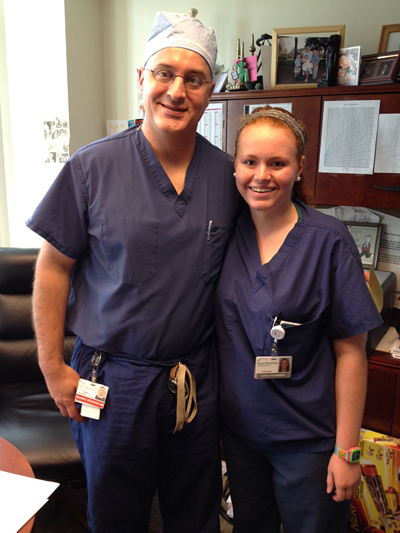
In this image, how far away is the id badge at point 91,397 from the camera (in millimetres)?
1091

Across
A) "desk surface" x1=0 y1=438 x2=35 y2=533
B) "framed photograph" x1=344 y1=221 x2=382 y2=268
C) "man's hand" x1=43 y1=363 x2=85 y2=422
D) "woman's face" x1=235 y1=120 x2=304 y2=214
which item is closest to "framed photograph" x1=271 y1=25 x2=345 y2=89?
"framed photograph" x1=344 y1=221 x2=382 y2=268

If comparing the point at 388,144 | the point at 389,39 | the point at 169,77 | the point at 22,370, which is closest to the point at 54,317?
the point at 169,77

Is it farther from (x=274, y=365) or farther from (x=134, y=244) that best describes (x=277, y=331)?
(x=134, y=244)

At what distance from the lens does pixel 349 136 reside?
1.82 m

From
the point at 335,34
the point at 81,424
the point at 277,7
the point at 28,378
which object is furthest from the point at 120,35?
the point at 81,424

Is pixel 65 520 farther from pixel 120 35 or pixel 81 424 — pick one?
pixel 120 35

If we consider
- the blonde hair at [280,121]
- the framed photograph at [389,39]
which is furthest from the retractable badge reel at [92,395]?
the framed photograph at [389,39]

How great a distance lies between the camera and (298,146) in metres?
1.06

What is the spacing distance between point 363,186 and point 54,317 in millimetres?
1355

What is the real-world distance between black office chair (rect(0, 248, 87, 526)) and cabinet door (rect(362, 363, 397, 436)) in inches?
46.4

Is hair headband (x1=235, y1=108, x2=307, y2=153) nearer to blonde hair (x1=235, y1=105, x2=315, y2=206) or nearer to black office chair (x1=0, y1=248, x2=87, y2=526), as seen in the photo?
blonde hair (x1=235, y1=105, x2=315, y2=206)

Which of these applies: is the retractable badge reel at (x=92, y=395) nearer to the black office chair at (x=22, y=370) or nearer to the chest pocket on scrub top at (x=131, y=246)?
the chest pocket on scrub top at (x=131, y=246)

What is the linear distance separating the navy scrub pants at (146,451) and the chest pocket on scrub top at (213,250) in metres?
0.21

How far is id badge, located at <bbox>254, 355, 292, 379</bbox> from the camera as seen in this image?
3.38ft
